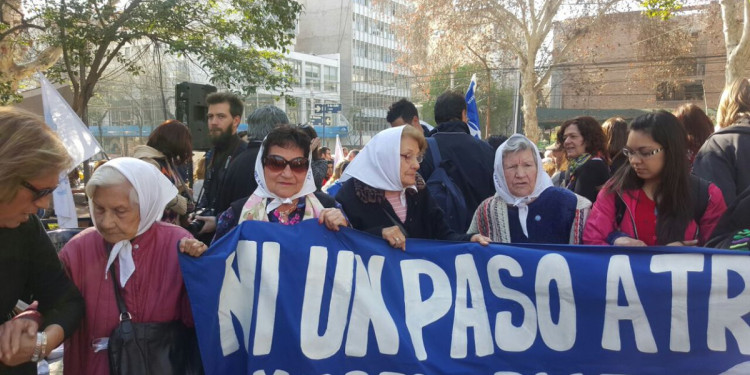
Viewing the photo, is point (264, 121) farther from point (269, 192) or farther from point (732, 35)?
point (732, 35)

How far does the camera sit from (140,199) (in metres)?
2.25

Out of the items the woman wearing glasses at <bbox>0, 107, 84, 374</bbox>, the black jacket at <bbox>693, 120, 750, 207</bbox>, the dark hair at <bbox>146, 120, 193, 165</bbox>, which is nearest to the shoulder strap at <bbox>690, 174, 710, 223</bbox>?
the black jacket at <bbox>693, 120, 750, 207</bbox>

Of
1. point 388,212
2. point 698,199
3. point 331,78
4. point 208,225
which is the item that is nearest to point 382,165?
point 388,212

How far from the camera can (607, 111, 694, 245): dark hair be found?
2.76 metres

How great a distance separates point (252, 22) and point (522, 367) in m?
10.1

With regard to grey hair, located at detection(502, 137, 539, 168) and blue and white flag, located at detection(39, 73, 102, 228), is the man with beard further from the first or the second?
grey hair, located at detection(502, 137, 539, 168)

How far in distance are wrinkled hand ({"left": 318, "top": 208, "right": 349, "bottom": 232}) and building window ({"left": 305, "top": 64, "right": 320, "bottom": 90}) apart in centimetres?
6725

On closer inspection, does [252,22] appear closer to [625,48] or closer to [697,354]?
[697,354]

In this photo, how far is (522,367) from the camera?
259cm

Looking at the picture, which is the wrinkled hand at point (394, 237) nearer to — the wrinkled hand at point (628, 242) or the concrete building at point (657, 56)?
the wrinkled hand at point (628, 242)

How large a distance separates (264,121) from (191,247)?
6.25 feet

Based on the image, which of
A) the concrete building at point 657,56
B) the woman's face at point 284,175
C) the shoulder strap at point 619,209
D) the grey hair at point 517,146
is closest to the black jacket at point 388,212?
the woman's face at point 284,175

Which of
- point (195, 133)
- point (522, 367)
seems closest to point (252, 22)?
point (195, 133)

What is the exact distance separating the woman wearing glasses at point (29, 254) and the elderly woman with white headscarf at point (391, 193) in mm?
1373
